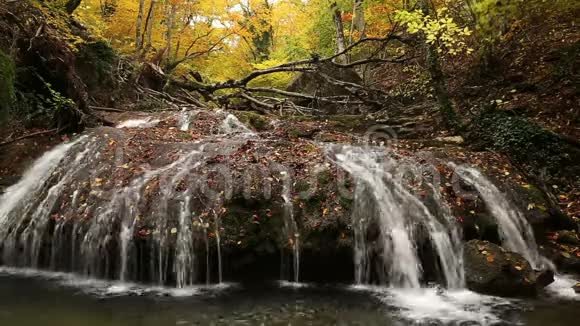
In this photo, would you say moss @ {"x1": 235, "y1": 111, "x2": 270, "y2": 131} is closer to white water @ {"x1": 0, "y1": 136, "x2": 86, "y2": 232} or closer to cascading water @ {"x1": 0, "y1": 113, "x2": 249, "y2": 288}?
cascading water @ {"x1": 0, "y1": 113, "x2": 249, "y2": 288}

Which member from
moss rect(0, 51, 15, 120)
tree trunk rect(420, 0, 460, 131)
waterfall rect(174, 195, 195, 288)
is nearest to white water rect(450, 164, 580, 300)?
tree trunk rect(420, 0, 460, 131)

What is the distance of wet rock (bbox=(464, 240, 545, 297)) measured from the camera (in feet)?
17.9

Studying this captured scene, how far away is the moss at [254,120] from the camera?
11.6 metres

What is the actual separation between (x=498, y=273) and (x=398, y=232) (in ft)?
4.88

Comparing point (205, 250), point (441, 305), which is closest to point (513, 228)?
point (441, 305)

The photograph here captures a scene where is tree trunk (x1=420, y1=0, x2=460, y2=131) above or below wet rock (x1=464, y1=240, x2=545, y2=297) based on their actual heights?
above

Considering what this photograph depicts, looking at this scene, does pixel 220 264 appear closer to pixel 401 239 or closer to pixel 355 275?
pixel 355 275

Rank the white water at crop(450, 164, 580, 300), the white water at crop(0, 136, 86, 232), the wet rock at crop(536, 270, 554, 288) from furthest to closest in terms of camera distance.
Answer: the white water at crop(0, 136, 86, 232) → the white water at crop(450, 164, 580, 300) → the wet rock at crop(536, 270, 554, 288)

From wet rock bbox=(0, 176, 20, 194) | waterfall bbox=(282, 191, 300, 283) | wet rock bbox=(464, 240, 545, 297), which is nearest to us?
wet rock bbox=(464, 240, 545, 297)

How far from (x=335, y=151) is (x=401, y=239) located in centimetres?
281

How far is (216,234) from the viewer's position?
Result: 6176 mm

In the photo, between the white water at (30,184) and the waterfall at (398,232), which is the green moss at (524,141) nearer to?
the waterfall at (398,232)

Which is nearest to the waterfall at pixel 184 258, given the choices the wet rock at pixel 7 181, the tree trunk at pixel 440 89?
the wet rock at pixel 7 181

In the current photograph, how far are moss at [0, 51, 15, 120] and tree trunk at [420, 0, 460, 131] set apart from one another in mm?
8783
